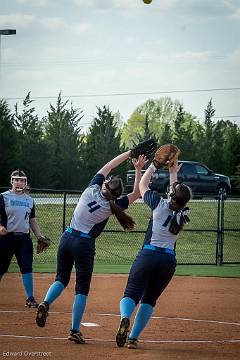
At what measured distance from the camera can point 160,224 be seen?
29.7 ft

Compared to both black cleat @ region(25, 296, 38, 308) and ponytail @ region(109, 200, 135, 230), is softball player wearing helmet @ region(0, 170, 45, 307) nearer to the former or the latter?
black cleat @ region(25, 296, 38, 308)

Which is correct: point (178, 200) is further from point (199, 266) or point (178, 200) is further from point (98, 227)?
point (199, 266)

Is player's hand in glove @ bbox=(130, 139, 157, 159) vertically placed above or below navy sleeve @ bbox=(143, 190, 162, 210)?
above

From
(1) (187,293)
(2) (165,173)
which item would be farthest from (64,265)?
(2) (165,173)

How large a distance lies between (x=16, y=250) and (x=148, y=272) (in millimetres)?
3918

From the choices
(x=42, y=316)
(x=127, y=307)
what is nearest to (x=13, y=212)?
(x=42, y=316)

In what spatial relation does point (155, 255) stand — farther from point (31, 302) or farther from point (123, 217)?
point (31, 302)

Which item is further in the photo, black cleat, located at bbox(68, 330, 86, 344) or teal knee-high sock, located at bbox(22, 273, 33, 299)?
teal knee-high sock, located at bbox(22, 273, 33, 299)

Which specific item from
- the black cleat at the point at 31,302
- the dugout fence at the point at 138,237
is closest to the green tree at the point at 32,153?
the dugout fence at the point at 138,237

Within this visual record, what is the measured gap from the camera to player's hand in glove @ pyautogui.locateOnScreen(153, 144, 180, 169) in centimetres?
920

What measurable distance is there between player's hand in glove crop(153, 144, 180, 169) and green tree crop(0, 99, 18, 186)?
25046 millimetres

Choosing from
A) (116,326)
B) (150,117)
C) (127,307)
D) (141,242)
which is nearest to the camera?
(127,307)

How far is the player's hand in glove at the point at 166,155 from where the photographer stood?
30.2 ft

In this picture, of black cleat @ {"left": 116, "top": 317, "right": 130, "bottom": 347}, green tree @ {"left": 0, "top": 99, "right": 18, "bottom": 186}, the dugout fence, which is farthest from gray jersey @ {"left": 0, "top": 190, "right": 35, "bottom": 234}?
green tree @ {"left": 0, "top": 99, "right": 18, "bottom": 186}
